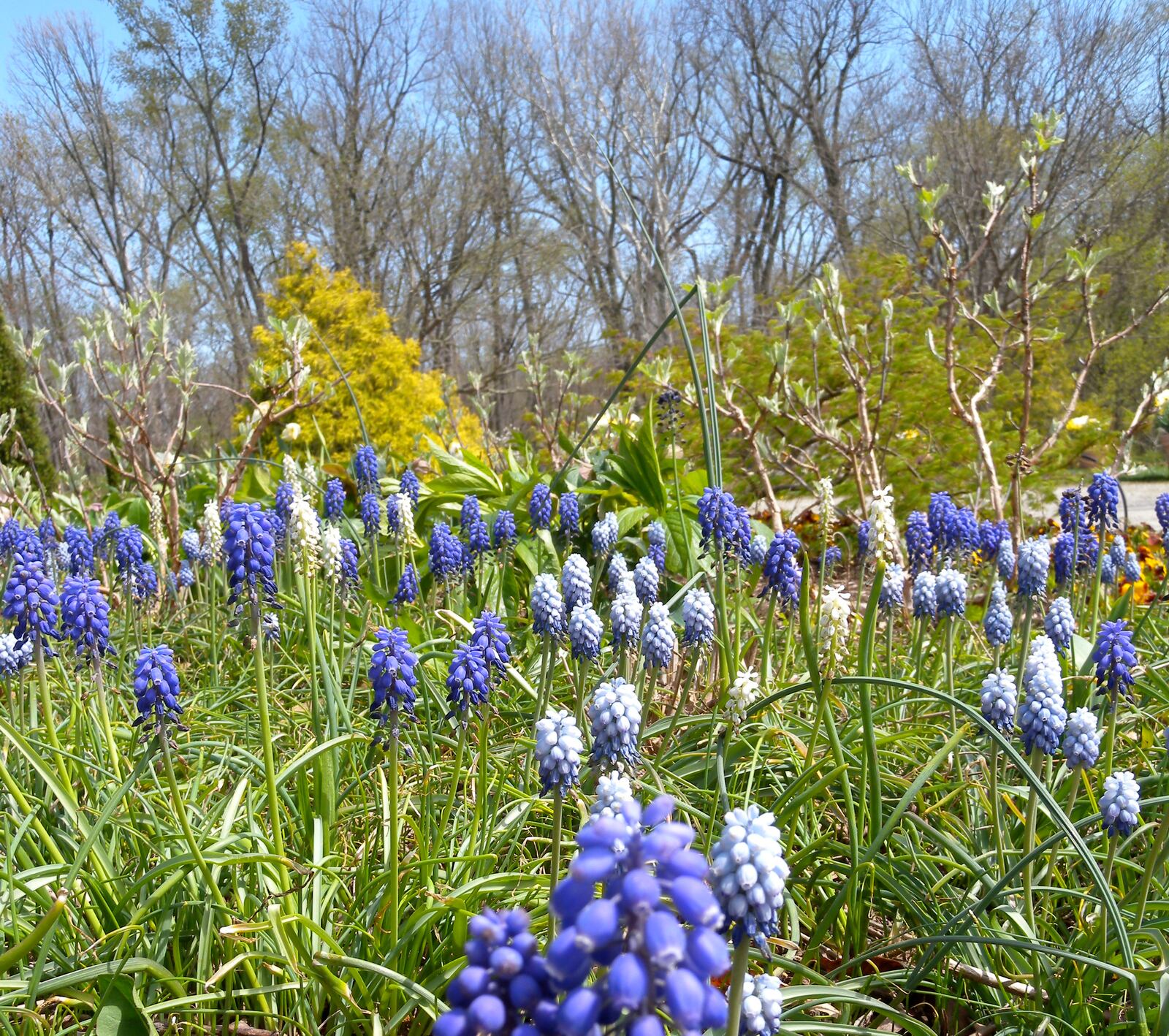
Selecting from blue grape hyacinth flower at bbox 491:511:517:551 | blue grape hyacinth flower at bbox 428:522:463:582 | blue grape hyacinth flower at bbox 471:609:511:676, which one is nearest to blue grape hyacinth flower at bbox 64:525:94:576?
blue grape hyacinth flower at bbox 428:522:463:582

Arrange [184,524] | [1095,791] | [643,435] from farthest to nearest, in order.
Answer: [184,524]
[643,435]
[1095,791]

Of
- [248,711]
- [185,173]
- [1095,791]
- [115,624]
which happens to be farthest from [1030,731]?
[185,173]

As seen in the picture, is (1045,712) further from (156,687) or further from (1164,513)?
(1164,513)

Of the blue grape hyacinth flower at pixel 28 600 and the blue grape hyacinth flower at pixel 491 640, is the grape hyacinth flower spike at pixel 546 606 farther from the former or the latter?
the blue grape hyacinth flower at pixel 28 600

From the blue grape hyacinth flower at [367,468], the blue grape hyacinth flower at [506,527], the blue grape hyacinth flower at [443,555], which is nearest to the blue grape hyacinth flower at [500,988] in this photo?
the blue grape hyacinth flower at [443,555]

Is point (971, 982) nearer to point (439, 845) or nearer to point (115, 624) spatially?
point (439, 845)

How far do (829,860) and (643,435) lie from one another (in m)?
3.54

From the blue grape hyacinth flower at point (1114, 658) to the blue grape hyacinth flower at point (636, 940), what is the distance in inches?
80.8

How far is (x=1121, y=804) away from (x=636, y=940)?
5.81 ft

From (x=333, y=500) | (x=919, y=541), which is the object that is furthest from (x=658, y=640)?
(x=333, y=500)

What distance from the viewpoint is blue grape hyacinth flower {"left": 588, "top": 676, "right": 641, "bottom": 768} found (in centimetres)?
189

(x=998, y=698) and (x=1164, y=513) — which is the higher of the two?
(x=1164, y=513)

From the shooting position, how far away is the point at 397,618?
414 cm

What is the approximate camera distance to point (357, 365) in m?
10.7
